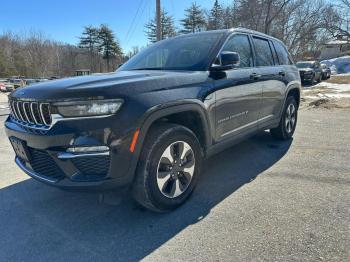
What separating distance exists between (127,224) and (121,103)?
121cm

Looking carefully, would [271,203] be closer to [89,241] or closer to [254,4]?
[89,241]

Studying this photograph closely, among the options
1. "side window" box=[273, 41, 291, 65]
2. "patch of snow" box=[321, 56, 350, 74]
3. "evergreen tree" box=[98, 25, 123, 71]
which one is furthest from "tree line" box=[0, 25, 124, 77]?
"side window" box=[273, 41, 291, 65]

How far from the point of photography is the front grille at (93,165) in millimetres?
2383

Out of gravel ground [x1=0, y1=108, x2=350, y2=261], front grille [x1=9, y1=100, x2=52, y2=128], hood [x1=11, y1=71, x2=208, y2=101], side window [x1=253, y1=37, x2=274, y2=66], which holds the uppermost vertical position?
side window [x1=253, y1=37, x2=274, y2=66]

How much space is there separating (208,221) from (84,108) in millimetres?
1568

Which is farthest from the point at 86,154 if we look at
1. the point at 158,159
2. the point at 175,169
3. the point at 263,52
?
the point at 263,52

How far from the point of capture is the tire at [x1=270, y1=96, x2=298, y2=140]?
532 cm

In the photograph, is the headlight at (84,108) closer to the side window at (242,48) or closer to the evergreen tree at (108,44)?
the side window at (242,48)

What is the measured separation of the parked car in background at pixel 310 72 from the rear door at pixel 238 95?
53.8 feet

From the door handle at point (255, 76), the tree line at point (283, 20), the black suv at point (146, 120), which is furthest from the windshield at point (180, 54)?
the tree line at point (283, 20)

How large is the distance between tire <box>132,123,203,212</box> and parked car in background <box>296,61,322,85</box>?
705 inches

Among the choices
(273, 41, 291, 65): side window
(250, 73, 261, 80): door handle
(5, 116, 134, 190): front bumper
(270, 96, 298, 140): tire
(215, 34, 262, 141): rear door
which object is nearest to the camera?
(5, 116, 134, 190): front bumper

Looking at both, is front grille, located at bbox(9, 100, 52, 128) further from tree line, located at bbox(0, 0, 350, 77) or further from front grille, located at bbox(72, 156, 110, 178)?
tree line, located at bbox(0, 0, 350, 77)

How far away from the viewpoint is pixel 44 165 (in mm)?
2641
